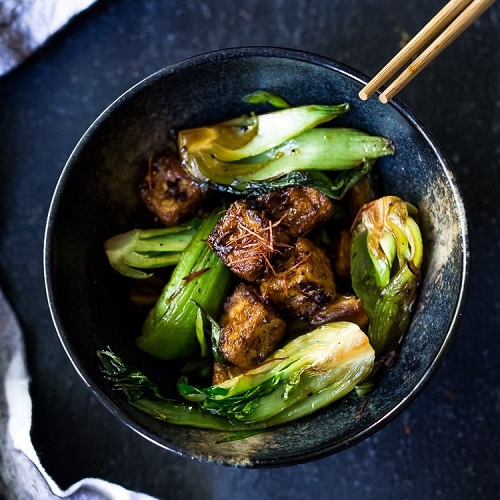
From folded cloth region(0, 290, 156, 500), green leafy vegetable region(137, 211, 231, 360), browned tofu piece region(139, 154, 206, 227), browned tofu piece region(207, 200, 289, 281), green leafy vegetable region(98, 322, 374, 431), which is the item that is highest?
browned tofu piece region(139, 154, 206, 227)

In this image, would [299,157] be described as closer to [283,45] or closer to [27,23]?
[283,45]

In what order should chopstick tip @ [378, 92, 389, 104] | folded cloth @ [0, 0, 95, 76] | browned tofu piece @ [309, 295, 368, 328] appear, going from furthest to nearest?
folded cloth @ [0, 0, 95, 76] < browned tofu piece @ [309, 295, 368, 328] < chopstick tip @ [378, 92, 389, 104]

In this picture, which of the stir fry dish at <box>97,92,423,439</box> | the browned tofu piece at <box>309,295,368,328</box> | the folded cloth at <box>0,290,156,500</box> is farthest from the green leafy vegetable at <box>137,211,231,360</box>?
the folded cloth at <box>0,290,156,500</box>

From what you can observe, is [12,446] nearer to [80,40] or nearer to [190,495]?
[190,495]

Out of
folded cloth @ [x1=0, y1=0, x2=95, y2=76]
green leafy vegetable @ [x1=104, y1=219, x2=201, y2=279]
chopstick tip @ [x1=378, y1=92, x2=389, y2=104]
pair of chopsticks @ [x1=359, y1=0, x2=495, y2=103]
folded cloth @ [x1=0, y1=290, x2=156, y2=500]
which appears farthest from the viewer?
folded cloth @ [x1=0, y1=0, x2=95, y2=76]

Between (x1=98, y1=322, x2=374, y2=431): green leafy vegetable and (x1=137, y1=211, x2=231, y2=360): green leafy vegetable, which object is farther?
(x1=137, y1=211, x2=231, y2=360): green leafy vegetable

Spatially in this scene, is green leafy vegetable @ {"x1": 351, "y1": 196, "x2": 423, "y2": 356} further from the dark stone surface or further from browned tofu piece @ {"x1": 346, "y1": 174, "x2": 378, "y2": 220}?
the dark stone surface

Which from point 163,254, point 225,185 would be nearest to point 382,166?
point 225,185

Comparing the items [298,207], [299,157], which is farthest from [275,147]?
[298,207]
